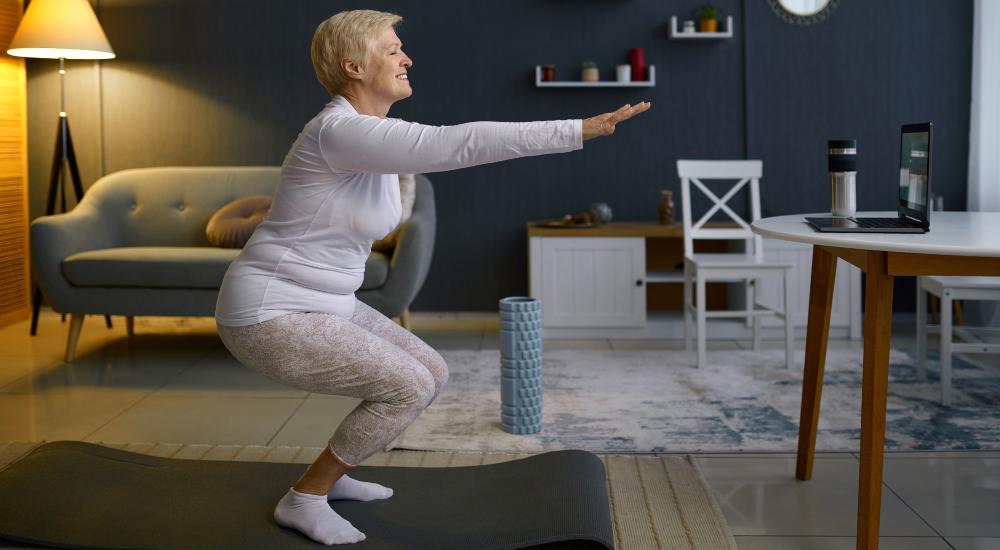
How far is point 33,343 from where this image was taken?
4.94 meters

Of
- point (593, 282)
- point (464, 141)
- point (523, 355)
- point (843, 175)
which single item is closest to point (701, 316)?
point (593, 282)

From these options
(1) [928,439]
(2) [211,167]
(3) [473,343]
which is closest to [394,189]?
(1) [928,439]

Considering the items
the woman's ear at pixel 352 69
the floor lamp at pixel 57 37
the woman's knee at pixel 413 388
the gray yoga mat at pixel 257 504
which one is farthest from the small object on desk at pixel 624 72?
the woman's knee at pixel 413 388

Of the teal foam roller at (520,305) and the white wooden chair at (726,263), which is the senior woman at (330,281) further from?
the white wooden chair at (726,263)

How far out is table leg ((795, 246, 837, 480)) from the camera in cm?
275

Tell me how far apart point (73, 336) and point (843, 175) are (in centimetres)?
333

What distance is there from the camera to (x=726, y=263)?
438 cm

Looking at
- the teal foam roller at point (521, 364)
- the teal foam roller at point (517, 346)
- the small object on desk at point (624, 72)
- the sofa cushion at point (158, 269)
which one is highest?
the small object on desk at point (624, 72)

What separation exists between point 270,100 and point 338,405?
2359mm

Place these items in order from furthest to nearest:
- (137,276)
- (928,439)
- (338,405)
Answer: (137,276), (338,405), (928,439)

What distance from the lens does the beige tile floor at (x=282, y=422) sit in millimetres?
2549

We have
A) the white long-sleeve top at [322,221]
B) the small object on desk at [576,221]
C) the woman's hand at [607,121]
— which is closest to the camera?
the woman's hand at [607,121]

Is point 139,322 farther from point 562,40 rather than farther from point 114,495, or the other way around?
point 114,495

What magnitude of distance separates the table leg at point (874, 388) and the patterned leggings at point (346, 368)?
960 millimetres
